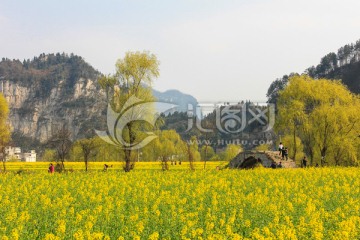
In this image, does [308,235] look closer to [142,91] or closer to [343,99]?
[142,91]

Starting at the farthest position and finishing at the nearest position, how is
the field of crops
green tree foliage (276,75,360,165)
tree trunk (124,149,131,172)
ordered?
green tree foliage (276,75,360,165) < tree trunk (124,149,131,172) < the field of crops

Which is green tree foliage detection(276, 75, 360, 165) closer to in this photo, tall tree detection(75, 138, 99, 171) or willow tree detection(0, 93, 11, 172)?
tall tree detection(75, 138, 99, 171)

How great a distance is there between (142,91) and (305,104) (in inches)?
744

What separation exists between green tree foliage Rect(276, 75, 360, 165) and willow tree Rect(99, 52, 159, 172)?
1539 centimetres

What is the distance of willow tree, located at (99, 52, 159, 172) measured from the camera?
5056 centimetres

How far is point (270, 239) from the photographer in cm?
930

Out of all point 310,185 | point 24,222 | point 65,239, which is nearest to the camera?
point 65,239

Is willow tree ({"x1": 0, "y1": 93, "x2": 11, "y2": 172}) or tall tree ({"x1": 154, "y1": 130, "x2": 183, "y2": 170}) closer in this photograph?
willow tree ({"x1": 0, "y1": 93, "x2": 11, "y2": 172})

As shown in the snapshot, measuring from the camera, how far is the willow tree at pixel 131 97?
50562mm

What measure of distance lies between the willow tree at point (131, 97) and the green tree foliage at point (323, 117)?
50.5 ft

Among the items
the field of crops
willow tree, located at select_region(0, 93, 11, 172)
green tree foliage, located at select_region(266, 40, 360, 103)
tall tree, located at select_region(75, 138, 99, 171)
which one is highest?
green tree foliage, located at select_region(266, 40, 360, 103)

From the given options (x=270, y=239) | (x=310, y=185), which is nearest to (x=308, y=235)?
(x=270, y=239)

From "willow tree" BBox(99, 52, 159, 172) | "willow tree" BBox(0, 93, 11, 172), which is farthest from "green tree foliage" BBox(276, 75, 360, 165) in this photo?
"willow tree" BBox(0, 93, 11, 172)

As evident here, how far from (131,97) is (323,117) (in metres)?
21.2
